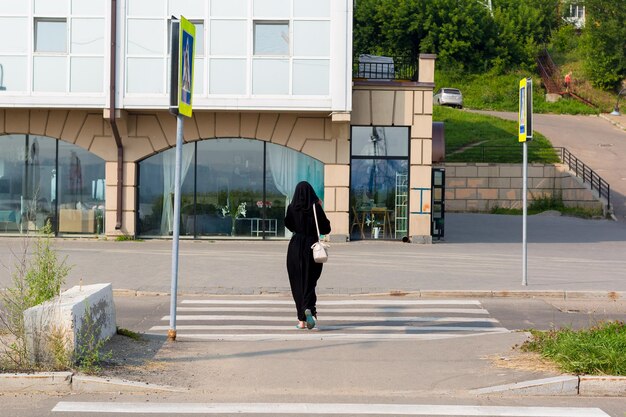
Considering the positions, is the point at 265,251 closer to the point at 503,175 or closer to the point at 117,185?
the point at 117,185

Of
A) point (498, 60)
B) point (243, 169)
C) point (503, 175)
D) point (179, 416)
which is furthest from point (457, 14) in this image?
point (179, 416)

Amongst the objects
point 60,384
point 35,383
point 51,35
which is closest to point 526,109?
point 60,384

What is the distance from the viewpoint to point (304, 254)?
12.3 metres

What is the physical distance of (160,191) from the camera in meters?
27.3

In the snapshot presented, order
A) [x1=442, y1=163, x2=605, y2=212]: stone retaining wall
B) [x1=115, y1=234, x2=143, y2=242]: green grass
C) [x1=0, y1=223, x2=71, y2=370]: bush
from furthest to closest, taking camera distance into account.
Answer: [x1=442, y1=163, x2=605, y2=212]: stone retaining wall < [x1=115, y1=234, x2=143, y2=242]: green grass < [x1=0, y1=223, x2=71, y2=370]: bush

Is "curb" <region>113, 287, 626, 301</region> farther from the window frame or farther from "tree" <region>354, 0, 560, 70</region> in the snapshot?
"tree" <region>354, 0, 560, 70</region>

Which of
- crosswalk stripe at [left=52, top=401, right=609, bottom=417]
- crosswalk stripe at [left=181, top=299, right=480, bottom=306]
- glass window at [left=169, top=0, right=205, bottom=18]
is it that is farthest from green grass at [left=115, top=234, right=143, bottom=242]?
crosswalk stripe at [left=52, top=401, right=609, bottom=417]

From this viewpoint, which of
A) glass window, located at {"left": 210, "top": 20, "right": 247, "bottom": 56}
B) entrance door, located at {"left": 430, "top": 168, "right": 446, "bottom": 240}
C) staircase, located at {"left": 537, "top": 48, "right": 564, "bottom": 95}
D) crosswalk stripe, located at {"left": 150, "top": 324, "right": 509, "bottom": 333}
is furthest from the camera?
staircase, located at {"left": 537, "top": 48, "right": 564, "bottom": 95}

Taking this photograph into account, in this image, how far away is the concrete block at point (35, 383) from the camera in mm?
8328

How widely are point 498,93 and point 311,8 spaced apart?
41.6 meters

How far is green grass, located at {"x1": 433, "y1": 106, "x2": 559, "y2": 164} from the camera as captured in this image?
4203cm

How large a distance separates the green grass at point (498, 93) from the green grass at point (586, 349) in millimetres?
53106

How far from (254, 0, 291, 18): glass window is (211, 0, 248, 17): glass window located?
0.32 m

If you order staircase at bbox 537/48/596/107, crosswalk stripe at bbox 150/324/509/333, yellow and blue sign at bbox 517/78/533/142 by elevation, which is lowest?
crosswalk stripe at bbox 150/324/509/333
